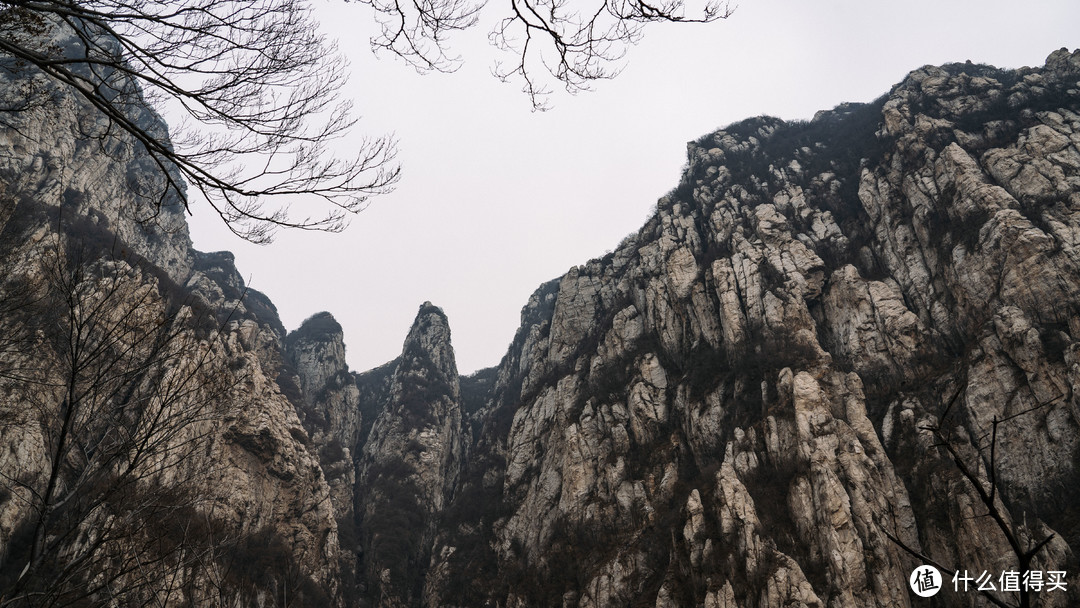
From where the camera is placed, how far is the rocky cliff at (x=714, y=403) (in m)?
14.7

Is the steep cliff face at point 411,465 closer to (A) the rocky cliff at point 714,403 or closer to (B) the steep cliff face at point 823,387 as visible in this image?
(A) the rocky cliff at point 714,403

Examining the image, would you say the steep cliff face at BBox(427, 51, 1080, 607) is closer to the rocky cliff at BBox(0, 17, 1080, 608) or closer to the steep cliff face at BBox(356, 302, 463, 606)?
the rocky cliff at BBox(0, 17, 1080, 608)

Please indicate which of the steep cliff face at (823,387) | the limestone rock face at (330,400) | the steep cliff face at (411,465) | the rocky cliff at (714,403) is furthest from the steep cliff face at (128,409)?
the steep cliff face at (823,387)

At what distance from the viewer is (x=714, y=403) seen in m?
32.3

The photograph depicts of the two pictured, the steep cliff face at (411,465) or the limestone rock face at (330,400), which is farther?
the limestone rock face at (330,400)

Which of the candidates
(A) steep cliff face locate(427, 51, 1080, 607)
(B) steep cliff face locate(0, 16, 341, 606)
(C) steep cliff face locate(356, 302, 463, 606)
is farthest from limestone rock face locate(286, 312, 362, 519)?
(A) steep cliff face locate(427, 51, 1080, 607)

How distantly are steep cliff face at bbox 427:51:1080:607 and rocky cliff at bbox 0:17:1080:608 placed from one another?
164mm

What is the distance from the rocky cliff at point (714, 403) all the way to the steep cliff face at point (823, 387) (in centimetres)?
16

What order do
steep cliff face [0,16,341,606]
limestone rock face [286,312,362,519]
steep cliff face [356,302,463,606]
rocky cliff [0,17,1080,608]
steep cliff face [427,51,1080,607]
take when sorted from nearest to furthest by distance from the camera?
1. steep cliff face [0,16,341,606]
2. rocky cliff [0,17,1080,608]
3. steep cliff face [427,51,1080,607]
4. steep cliff face [356,302,463,606]
5. limestone rock face [286,312,362,519]

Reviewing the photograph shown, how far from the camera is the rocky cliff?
14711 millimetres

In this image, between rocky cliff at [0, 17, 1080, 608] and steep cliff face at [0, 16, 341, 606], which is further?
rocky cliff at [0, 17, 1080, 608]

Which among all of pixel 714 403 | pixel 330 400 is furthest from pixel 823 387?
pixel 330 400

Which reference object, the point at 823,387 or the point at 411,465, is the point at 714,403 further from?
the point at 411,465

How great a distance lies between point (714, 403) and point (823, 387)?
272 inches
